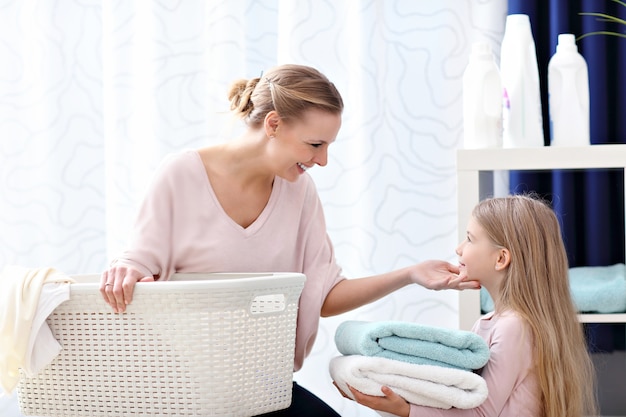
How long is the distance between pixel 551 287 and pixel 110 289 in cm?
80

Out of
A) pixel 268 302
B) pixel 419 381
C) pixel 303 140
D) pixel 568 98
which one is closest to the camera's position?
pixel 419 381

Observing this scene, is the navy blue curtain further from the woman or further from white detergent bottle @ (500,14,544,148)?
the woman

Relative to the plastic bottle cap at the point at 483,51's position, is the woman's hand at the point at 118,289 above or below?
below

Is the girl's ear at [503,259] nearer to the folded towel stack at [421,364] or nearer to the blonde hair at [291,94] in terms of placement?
the folded towel stack at [421,364]

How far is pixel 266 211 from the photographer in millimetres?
1660

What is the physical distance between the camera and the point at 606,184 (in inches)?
81.4

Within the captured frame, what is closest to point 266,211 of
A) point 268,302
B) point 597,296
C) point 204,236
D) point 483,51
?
point 204,236

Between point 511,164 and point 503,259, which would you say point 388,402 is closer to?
point 503,259

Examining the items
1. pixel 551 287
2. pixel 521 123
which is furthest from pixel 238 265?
pixel 521 123

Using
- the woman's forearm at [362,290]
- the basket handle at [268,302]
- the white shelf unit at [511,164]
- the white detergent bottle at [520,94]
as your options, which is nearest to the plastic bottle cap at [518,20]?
the white detergent bottle at [520,94]

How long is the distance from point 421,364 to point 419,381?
29 mm

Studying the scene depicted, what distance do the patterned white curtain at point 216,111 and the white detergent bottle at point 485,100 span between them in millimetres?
312

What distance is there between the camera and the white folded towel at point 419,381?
1.35 metres

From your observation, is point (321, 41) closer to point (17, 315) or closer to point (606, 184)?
point (606, 184)
